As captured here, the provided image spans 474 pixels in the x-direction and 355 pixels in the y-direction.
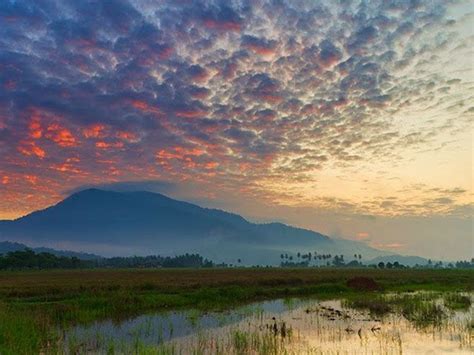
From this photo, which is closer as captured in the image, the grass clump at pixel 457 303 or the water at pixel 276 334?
the water at pixel 276 334

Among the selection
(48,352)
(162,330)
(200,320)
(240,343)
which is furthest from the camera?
(200,320)

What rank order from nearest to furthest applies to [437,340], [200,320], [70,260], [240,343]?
[240,343] → [437,340] → [200,320] → [70,260]

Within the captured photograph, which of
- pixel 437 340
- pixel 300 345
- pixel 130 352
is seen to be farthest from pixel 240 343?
pixel 437 340

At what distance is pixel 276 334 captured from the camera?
2009 cm

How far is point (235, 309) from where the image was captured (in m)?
29.9

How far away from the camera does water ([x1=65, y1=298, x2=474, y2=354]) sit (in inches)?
665

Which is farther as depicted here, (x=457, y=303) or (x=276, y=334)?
(x=457, y=303)

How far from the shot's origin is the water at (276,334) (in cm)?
1689

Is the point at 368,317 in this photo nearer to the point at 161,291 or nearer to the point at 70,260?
the point at 161,291

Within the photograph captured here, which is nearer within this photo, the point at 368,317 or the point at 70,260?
the point at 368,317

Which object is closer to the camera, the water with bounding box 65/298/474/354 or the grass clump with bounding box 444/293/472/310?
the water with bounding box 65/298/474/354

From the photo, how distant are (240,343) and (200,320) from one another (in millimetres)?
8111

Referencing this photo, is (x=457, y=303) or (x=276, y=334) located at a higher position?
(x=457, y=303)

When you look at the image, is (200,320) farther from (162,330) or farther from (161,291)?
(161,291)
